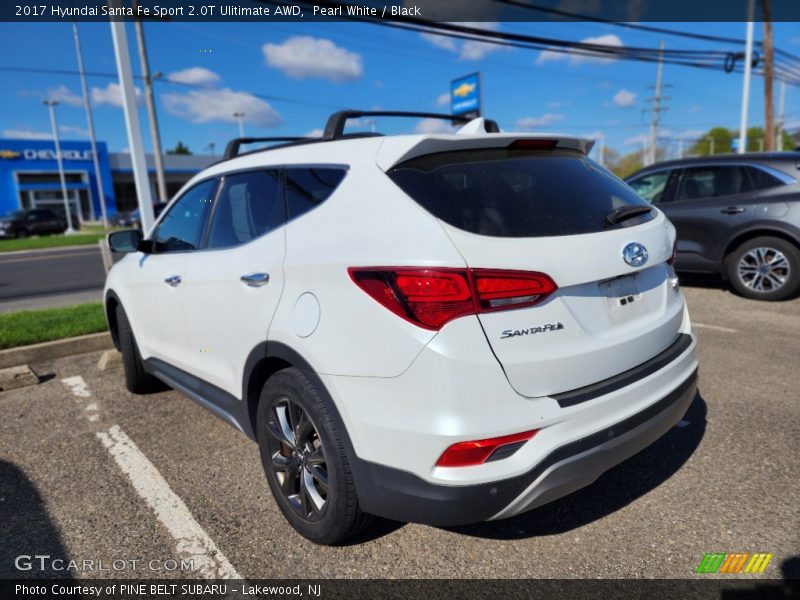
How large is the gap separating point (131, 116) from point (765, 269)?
782 cm

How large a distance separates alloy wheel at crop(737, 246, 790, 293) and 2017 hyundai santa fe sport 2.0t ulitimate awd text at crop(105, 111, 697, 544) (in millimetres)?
4944

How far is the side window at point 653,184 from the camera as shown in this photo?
7.73 meters

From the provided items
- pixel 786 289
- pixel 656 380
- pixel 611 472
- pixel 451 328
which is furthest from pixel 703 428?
pixel 786 289

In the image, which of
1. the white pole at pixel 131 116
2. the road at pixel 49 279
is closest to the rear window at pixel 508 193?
the white pole at pixel 131 116

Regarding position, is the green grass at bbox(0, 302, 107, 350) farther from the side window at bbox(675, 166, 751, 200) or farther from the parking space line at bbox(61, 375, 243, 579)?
the side window at bbox(675, 166, 751, 200)

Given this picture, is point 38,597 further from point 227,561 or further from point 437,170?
point 437,170

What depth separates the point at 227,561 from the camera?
2.38m

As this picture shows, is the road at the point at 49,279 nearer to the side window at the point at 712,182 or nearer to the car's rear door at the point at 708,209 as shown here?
the car's rear door at the point at 708,209

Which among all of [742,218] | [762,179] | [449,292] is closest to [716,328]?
[742,218]

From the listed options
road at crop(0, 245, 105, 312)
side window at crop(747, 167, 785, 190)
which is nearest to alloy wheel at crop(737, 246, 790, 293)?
side window at crop(747, 167, 785, 190)

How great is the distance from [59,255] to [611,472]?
69.1ft

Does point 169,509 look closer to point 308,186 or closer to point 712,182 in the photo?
point 308,186

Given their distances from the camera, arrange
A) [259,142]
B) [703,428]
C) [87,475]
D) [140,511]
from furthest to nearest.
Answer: [259,142] → [703,428] → [87,475] → [140,511]

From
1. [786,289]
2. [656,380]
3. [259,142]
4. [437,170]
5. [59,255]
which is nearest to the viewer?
[437,170]
